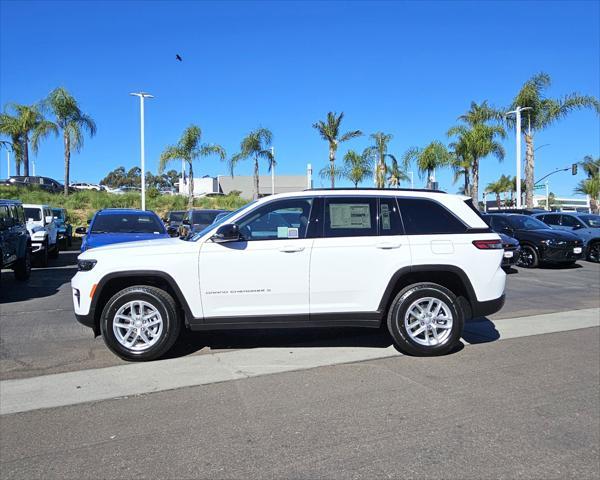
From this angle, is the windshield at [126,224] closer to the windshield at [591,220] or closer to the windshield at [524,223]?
the windshield at [524,223]

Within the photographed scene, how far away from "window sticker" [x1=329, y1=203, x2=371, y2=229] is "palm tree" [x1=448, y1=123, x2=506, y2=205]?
96.3 ft

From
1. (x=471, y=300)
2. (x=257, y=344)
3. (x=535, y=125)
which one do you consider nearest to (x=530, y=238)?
(x=471, y=300)

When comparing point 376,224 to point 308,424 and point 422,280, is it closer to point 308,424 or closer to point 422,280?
point 422,280

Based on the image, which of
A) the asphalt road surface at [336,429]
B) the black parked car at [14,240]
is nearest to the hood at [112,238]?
the black parked car at [14,240]

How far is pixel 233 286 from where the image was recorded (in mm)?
5797

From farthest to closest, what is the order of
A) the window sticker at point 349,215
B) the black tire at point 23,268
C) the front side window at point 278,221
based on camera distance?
the black tire at point 23,268, the window sticker at point 349,215, the front side window at point 278,221

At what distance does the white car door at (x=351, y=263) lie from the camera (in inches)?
233

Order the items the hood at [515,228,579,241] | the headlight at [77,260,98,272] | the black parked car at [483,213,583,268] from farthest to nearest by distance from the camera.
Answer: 1. the hood at [515,228,579,241]
2. the black parked car at [483,213,583,268]
3. the headlight at [77,260,98,272]

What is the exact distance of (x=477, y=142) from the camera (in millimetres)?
Result: 34062

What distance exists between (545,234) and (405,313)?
1116 cm

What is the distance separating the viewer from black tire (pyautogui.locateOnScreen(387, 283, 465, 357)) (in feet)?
19.6

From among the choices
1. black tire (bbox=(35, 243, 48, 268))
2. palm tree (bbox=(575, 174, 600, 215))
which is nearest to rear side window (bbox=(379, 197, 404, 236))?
black tire (bbox=(35, 243, 48, 268))

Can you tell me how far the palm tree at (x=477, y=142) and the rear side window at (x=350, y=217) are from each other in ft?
96.2

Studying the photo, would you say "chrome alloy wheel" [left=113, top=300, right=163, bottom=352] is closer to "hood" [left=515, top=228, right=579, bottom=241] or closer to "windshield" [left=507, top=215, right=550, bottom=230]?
"hood" [left=515, top=228, right=579, bottom=241]
